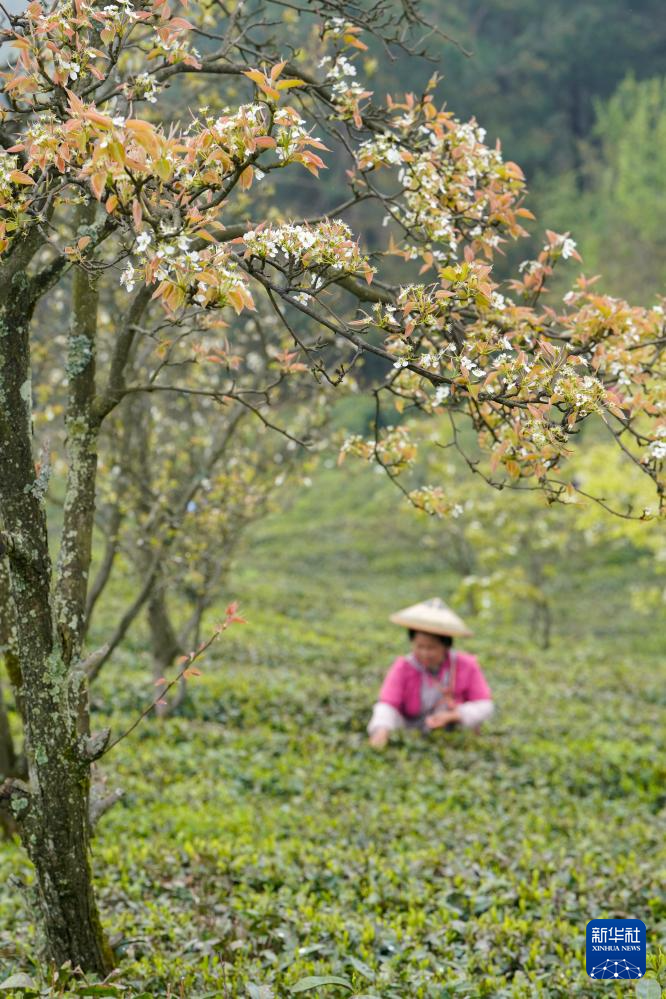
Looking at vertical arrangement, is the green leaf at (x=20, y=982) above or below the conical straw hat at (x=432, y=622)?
below

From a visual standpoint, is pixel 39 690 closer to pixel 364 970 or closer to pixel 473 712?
pixel 364 970

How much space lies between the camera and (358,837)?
5867mm

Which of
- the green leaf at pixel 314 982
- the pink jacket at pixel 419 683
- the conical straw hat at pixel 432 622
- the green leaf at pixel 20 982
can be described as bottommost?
the green leaf at pixel 314 982

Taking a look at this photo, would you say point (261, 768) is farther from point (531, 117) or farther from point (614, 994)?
point (531, 117)

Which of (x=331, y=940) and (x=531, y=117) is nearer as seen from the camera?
(x=331, y=940)

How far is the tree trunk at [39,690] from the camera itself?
10.3 feet

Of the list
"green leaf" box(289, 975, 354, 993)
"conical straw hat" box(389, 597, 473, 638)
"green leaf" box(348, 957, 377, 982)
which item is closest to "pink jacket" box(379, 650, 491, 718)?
"conical straw hat" box(389, 597, 473, 638)

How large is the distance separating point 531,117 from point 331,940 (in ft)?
210

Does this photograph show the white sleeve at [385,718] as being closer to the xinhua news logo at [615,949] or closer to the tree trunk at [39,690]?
the xinhua news logo at [615,949]

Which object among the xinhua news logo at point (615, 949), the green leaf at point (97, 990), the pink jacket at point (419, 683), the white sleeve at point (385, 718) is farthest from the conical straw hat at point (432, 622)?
the green leaf at point (97, 990)

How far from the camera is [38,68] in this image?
2.61m

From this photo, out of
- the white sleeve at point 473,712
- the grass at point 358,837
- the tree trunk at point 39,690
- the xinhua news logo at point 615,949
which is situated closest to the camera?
the tree trunk at point 39,690

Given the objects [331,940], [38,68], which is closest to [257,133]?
[38,68]

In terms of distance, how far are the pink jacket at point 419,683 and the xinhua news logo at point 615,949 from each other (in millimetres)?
4171
